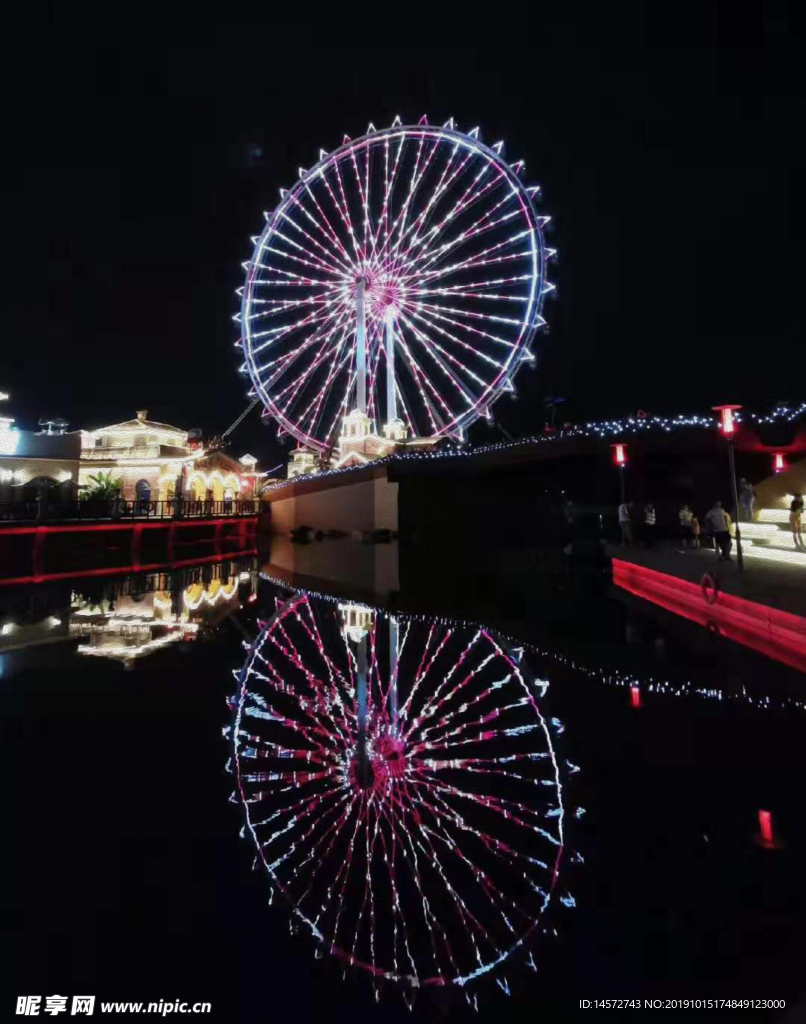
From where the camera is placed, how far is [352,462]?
3709cm

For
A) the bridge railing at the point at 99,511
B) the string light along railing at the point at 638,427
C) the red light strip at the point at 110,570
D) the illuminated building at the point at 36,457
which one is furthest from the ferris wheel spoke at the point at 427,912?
the illuminated building at the point at 36,457

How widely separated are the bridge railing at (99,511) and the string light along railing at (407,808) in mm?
16837

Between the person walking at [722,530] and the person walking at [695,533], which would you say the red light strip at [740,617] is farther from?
the person walking at [695,533]

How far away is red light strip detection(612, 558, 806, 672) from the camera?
7.00 meters

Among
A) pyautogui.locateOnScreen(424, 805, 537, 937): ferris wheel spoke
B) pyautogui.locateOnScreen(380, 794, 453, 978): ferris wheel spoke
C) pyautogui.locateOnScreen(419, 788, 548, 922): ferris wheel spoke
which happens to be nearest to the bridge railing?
pyautogui.locateOnScreen(419, 788, 548, 922): ferris wheel spoke

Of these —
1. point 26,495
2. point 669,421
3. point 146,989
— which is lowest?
point 146,989

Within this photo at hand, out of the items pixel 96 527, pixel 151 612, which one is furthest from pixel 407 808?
pixel 96 527

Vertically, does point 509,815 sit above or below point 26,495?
below

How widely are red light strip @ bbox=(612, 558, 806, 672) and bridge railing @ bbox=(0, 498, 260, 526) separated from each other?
19.2 metres

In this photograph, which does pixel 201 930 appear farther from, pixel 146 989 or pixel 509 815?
pixel 509 815

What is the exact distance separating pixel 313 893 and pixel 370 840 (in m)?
0.50

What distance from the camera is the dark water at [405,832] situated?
2.24 m

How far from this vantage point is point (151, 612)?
37.4 ft

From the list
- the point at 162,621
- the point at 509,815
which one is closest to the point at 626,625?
the point at 509,815
